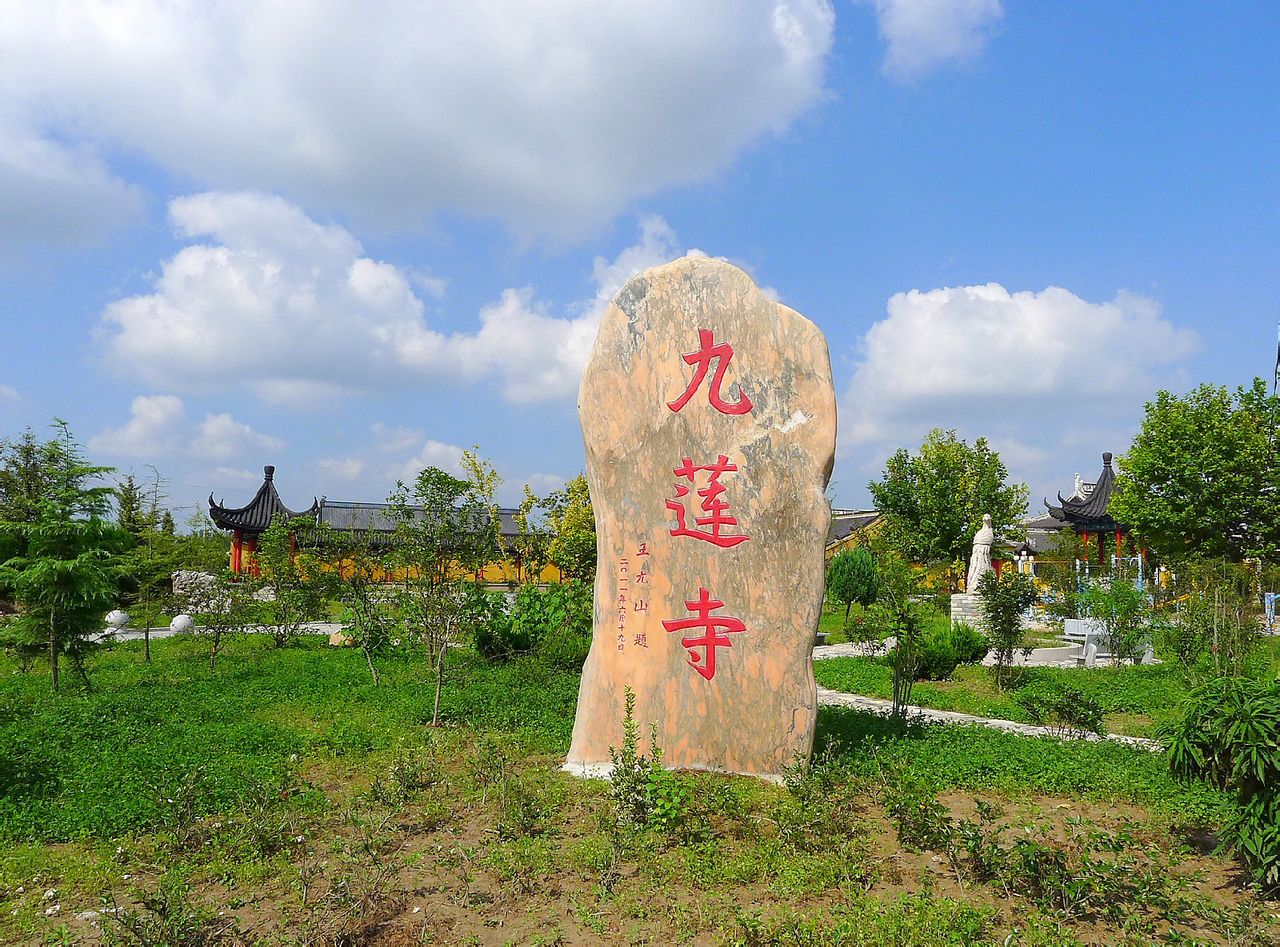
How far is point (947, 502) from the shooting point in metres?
26.0

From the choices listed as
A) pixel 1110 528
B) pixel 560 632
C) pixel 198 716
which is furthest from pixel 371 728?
pixel 1110 528

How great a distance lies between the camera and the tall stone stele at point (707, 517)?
5.38 metres

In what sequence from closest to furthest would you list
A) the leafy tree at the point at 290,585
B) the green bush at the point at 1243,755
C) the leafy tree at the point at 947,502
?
1. the green bush at the point at 1243,755
2. the leafy tree at the point at 290,585
3. the leafy tree at the point at 947,502

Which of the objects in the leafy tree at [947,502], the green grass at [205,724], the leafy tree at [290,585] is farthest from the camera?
the leafy tree at [947,502]

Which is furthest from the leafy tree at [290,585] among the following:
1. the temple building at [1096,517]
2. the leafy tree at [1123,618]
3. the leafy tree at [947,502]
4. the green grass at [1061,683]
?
the temple building at [1096,517]

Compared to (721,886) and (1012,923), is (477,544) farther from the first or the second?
(1012,923)

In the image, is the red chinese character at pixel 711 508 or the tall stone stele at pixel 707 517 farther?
the red chinese character at pixel 711 508

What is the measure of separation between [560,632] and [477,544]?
2122 mm

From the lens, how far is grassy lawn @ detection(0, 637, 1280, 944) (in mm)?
3324

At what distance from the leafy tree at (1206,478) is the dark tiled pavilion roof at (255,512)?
76.5 feet

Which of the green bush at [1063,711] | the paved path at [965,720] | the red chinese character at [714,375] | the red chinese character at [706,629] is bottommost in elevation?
the paved path at [965,720]

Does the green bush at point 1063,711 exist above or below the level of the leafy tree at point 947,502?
below

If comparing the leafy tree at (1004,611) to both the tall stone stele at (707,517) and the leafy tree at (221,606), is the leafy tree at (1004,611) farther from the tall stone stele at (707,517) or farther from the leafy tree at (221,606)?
the leafy tree at (221,606)

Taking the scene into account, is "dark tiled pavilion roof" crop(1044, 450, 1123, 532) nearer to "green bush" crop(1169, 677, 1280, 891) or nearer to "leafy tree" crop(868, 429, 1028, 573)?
"leafy tree" crop(868, 429, 1028, 573)
